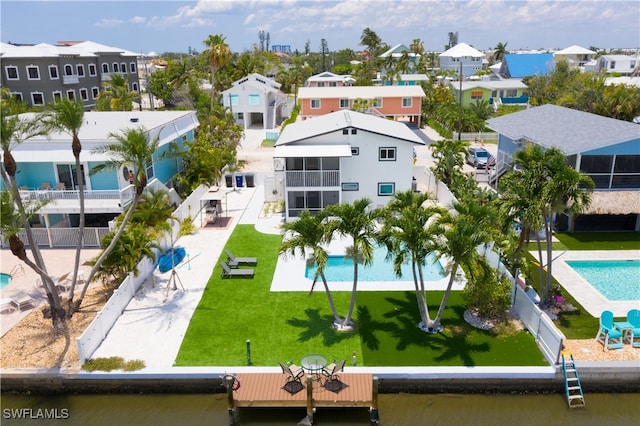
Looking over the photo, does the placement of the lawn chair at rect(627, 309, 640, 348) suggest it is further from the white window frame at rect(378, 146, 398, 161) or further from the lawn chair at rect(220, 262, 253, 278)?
the white window frame at rect(378, 146, 398, 161)

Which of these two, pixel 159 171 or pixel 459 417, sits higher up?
pixel 159 171

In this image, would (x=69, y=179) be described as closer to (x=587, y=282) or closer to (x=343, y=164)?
(x=343, y=164)

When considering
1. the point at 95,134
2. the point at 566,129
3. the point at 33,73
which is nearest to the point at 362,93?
the point at 566,129

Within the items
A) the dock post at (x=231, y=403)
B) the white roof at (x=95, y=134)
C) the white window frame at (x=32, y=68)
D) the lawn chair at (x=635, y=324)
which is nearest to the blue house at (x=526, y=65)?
the white roof at (x=95, y=134)

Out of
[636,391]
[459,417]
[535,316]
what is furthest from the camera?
[535,316]

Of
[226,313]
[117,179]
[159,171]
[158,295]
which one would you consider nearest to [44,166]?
[117,179]

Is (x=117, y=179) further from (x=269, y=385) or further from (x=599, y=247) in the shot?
(x=599, y=247)
